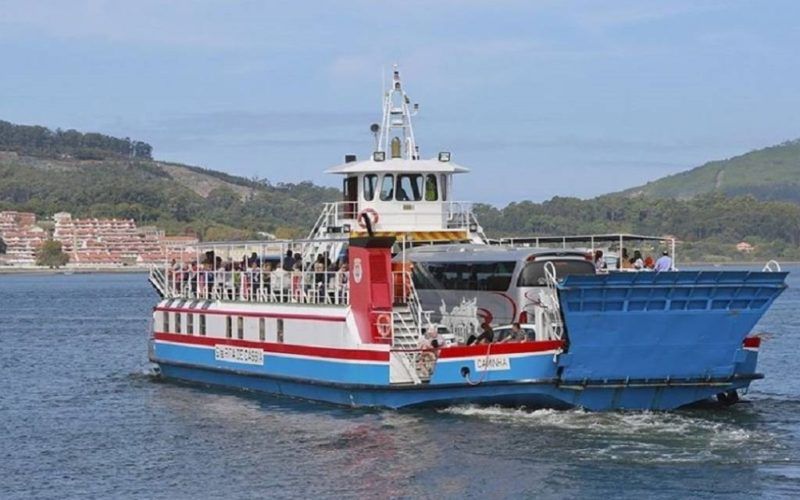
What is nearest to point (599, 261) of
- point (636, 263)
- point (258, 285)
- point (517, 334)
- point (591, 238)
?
point (636, 263)

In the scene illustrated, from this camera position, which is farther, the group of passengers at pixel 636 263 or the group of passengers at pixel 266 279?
the group of passengers at pixel 266 279

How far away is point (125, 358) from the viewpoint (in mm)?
58469

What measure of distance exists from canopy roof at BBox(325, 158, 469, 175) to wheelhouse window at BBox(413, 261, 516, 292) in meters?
3.71

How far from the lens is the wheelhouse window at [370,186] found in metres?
42.1

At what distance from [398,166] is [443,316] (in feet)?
17.7

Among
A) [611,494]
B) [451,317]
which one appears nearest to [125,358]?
[451,317]

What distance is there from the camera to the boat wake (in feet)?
98.3

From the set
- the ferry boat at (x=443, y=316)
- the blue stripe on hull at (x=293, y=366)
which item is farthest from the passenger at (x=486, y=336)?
the blue stripe on hull at (x=293, y=366)

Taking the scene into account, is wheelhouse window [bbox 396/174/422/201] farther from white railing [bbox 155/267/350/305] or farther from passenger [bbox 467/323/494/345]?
passenger [bbox 467/323/494/345]

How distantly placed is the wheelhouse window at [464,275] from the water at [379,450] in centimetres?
334

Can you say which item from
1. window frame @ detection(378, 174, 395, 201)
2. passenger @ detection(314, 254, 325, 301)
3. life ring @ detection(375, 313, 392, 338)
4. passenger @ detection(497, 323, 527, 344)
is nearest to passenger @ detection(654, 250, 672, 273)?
passenger @ detection(497, 323, 527, 344)

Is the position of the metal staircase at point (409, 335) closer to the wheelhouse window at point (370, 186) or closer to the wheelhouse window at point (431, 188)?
the wheelhouse window at point (370, 186)

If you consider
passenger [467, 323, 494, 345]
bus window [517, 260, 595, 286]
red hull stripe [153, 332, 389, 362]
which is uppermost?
bus window [517, 260, 595, 286]

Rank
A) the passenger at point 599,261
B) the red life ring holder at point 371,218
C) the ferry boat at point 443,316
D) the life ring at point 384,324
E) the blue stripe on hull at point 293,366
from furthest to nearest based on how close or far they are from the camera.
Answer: the red life ring holder at point 371,218 → the passenger at point 599,261 → the blue stripe on hull at point 293,366 → the life ring at point 384,324 → the ferry boat at point 443,316
